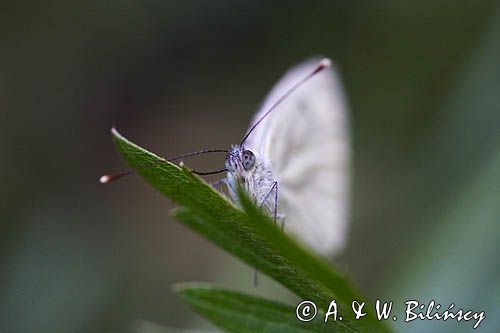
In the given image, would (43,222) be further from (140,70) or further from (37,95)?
(140,70)

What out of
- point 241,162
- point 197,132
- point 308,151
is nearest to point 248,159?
point 241,162

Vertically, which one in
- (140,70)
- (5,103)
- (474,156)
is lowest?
(474,156)

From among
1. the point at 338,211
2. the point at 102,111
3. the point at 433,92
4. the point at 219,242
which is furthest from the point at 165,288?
the point at 219,242

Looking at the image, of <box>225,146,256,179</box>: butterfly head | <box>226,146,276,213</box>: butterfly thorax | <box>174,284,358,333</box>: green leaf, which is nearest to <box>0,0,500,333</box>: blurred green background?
<box>226,146,276,213</box>: butterfly thorax

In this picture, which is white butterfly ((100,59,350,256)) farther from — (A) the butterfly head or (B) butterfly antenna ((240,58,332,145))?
(A) the butterfly head

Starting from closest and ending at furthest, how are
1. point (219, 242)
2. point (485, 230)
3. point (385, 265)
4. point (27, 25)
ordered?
1. point (219, 242)
2. point (485, 230)
3. point (385, 265)
4. point (27, 25)

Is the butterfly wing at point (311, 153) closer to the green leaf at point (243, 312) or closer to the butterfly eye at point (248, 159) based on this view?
the butterfly eye at point (248, 159)
